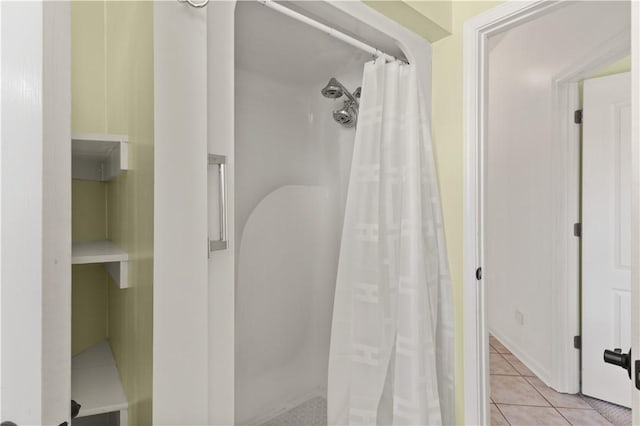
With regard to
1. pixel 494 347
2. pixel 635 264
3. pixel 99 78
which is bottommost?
pixel 494 347

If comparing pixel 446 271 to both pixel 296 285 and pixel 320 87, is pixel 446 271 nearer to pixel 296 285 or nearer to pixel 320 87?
pixel 296 285

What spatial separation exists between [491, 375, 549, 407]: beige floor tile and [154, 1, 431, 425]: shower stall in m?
1.25

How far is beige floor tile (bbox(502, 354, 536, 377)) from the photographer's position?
2.67 metres

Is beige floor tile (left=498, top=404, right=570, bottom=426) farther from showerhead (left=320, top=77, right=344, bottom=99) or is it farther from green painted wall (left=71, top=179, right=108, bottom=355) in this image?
green painted wall (left=71, top=179, right=108, bottom=355)

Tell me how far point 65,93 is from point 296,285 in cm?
162

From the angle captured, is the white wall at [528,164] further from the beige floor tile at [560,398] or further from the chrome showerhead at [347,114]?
the chrome showerhead at [347,114]

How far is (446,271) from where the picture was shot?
1.54 m

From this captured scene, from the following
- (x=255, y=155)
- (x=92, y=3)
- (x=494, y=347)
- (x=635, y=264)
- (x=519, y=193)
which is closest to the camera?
(x=635, y=264)

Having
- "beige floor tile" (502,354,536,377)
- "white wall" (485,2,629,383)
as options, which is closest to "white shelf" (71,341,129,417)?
"white wall" (485,2,629,383)

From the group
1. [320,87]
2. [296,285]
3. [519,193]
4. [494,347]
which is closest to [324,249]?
[296,285]

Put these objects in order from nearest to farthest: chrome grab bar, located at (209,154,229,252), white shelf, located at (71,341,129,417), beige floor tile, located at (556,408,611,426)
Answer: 1. chrome grab bar, located at (209,154,229,252)
2. white shelf, located at (71,341,129,417)
3. beige floor tile, located at (556,408,611,426)

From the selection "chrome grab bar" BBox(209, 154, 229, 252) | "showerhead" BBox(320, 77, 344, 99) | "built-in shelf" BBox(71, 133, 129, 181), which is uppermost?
"showerhead" BBox(320, 77, 344, 99)

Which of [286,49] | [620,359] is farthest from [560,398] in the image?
[286,49]

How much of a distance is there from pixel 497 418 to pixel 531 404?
347 millimetres
